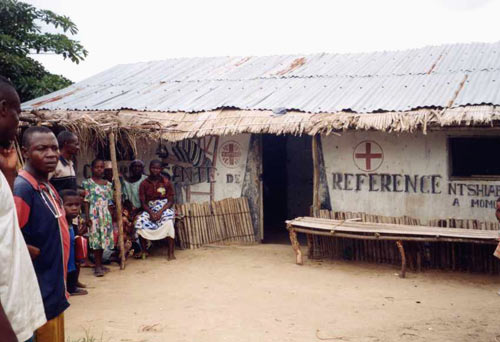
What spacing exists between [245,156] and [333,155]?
1.56m

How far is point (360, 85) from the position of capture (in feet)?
31.6

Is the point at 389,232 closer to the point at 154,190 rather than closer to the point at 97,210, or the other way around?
the point at 154,190

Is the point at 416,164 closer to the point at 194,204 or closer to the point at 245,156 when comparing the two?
the point at 245,156

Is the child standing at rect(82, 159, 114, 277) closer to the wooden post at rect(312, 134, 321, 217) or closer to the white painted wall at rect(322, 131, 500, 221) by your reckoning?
the wooden post at rect(312, 134, 321, 217)

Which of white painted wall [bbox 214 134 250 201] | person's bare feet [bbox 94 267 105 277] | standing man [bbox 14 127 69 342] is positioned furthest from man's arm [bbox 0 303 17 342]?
white painted wall [bbox 214 134 250 201]

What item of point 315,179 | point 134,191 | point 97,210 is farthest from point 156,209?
point 315,179

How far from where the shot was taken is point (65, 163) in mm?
5844

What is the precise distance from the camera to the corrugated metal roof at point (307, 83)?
28.3 feet

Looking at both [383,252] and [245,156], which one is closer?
[383,252]

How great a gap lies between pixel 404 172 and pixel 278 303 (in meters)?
3.56

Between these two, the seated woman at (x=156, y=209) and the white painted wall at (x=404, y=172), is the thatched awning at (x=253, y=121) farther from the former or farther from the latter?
the seated woman at (x=156, y=209)

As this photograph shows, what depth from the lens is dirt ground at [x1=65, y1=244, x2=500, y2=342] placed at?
4.93m

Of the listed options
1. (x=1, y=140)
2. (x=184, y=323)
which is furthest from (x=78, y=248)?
(x=1, y=140)

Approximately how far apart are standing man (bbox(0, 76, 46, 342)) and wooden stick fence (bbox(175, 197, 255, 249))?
23.2 ft
